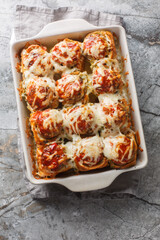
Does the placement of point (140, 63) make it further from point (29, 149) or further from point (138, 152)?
point (29, 149)

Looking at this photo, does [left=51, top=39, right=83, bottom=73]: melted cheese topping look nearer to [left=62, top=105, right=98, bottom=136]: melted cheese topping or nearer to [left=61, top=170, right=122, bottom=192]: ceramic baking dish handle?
[left=62, top=105, right=98, bottom=136]: melted cheese topping

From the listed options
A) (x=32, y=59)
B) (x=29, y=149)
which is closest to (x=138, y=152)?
(x=29, y=149)

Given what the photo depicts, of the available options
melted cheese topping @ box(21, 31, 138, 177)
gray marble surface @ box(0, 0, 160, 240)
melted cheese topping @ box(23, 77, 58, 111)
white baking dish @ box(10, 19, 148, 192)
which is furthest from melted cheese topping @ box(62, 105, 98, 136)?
gray marble surface @ box(0, 0, 160, 240)

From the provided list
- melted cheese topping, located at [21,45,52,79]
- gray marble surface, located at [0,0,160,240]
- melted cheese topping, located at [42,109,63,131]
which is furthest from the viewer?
gray marble surface, located at [0,0,160,240]

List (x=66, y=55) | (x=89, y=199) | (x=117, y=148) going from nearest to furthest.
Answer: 1. (x=117, y=148)
2. (x=66, y=55)
3. (x=89, y=199)

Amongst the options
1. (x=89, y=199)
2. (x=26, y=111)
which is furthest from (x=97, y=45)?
(x=89, y=199)

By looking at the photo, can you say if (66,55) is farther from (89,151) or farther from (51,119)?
(89,151)
